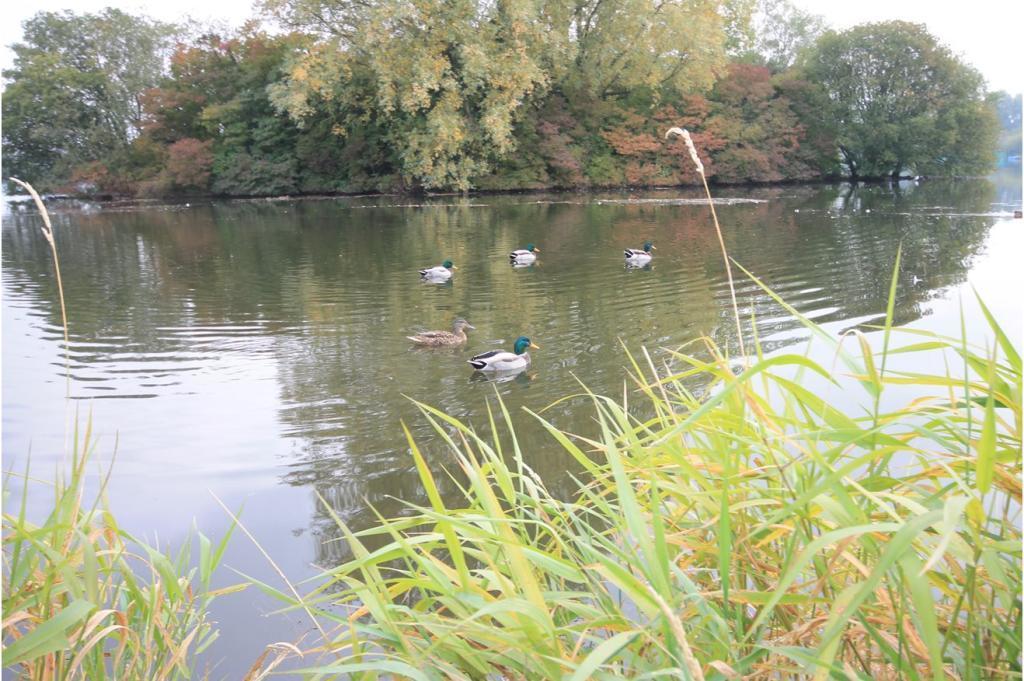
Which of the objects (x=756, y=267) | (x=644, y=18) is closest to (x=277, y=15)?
(x=644, y=18)

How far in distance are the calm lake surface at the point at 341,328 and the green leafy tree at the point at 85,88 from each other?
43.9ft

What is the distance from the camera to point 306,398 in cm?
573

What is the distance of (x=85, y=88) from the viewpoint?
28891 mm

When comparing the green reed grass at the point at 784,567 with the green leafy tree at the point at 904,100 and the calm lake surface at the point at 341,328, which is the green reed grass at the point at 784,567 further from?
the green leafy tree at the point at 904,100

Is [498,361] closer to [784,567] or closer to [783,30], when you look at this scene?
[784,567]

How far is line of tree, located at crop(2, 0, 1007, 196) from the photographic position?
2481cm

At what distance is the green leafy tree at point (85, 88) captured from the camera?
93.6ft

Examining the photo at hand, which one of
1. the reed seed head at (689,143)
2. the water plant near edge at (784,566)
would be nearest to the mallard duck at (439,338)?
the water plant near edge at (784,566)

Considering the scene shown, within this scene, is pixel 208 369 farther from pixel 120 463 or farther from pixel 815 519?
pixel 815 519

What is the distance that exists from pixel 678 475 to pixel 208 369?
5.34 meters

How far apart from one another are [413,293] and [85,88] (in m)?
25.1

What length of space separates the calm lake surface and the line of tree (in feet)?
31.1

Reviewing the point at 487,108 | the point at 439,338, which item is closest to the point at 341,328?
the point at 439,338

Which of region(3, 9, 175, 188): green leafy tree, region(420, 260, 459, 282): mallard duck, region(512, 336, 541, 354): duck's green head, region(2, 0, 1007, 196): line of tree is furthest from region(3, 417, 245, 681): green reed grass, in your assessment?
region(3, 9, 175, 188): green leafy tree
